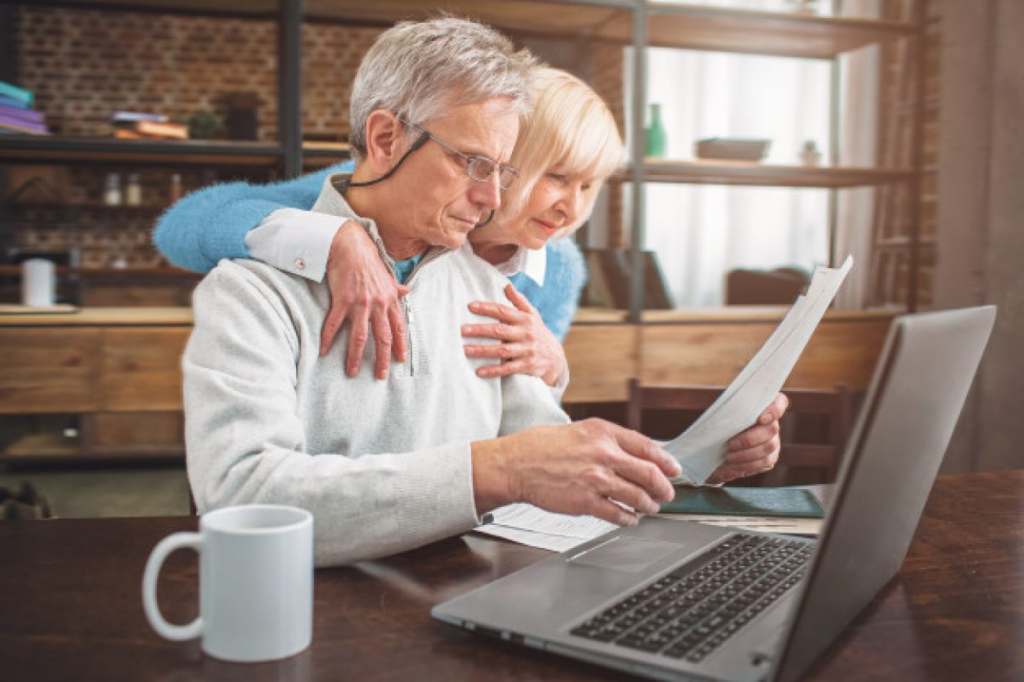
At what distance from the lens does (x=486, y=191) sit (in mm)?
1278

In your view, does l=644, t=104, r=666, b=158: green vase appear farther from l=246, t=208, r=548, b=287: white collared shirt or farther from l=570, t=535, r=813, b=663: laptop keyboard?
l=570, t=535, r=813, b=663: laptop keyboard

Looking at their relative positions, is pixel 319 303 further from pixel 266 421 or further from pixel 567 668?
pixel 567 668

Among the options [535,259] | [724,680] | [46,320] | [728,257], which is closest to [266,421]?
[724,680]

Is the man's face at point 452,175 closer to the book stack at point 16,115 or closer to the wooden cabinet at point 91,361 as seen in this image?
the wooden cabinet at point 91,361

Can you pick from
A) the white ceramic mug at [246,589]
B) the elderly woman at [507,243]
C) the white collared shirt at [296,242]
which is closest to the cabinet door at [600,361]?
the elderly woman at [507,243]

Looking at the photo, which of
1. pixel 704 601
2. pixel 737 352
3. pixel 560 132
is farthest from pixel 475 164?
pixel 737 352

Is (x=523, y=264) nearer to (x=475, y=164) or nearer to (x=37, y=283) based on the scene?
(x=475, y=164)

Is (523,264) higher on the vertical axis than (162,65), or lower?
lower

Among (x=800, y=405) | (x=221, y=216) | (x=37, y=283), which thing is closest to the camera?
(x=221, y=216)

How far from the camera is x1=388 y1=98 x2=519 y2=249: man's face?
122cm

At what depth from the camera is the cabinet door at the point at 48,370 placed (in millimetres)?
2709

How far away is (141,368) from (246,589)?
2.32 meters

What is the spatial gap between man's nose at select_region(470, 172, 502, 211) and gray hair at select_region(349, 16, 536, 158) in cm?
10

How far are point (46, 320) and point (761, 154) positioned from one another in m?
2.44
